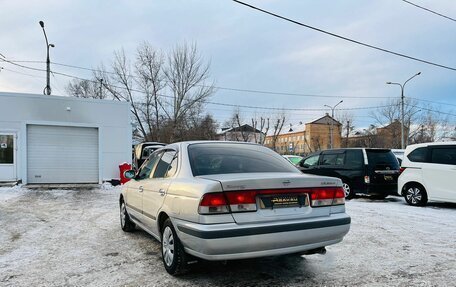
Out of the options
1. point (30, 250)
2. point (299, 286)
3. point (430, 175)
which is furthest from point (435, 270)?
point (430, 175)

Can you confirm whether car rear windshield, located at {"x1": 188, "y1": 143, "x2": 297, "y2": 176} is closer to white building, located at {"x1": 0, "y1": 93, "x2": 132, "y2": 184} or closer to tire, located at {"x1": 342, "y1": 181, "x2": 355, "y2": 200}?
tire, located at {"x1": 342, "y1": 181, "x2": 355, "y2": 200}

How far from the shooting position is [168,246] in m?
4.43

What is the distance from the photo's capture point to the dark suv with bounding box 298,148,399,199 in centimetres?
1148

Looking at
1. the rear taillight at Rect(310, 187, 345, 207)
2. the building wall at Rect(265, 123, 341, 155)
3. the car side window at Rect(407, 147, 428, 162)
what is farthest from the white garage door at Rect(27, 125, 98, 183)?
the building wall at Rect(265, 123, 341, 155)

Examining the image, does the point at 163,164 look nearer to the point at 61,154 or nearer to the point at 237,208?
the point at 237,208

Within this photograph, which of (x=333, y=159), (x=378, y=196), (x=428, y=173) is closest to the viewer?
(x=428, y=173)

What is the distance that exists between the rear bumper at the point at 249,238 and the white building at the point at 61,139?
13.0m

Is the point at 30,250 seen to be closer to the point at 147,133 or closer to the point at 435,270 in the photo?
the point at 435,270

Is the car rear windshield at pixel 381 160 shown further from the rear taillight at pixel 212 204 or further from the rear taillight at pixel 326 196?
the rear taillight at pixel 212 204

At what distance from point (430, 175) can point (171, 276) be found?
8.33 metres

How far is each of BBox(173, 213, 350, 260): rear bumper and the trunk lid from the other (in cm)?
8

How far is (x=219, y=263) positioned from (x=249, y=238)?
129 cm

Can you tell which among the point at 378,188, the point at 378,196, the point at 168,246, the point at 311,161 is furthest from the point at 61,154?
the point at 168,246

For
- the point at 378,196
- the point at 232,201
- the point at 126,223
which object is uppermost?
the point at 232,201
